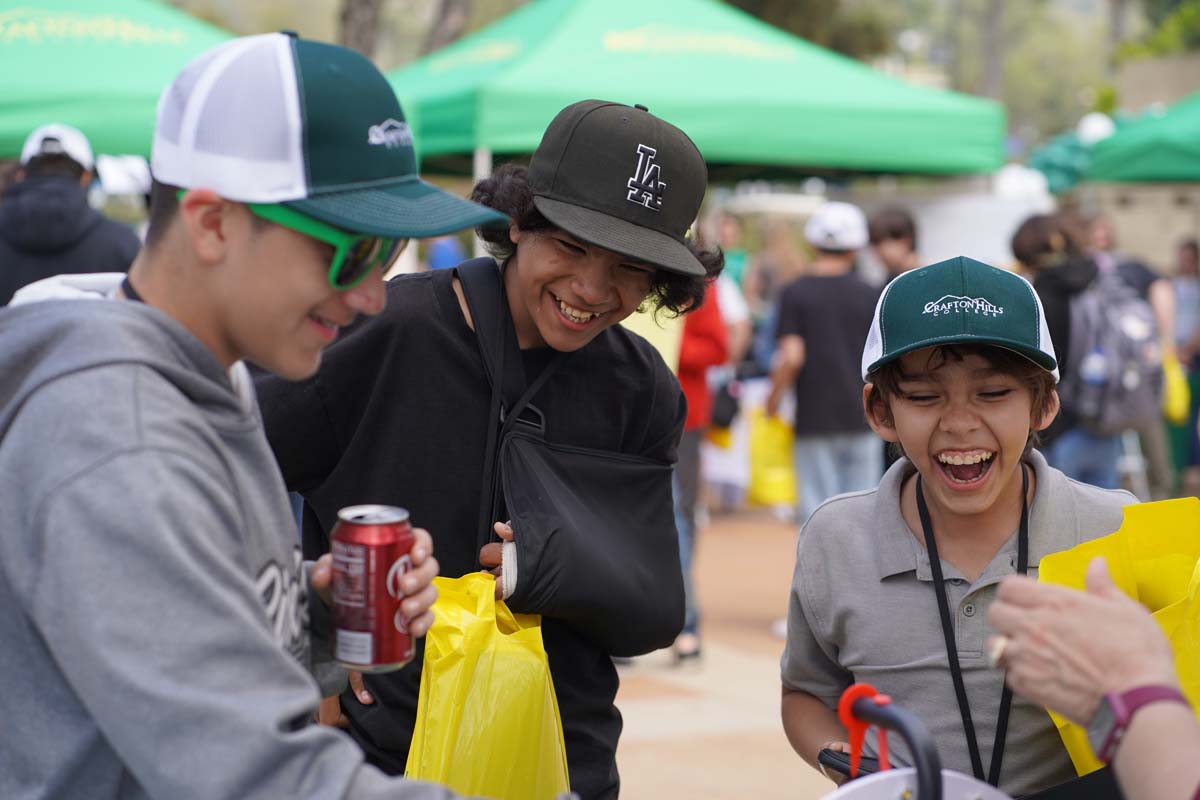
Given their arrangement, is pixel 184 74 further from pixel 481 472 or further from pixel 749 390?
pixel 749 390

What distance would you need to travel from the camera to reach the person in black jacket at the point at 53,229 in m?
6.13

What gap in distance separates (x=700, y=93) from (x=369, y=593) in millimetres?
6944

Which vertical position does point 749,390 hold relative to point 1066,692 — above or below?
below

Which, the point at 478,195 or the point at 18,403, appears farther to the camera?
the point at 478,195

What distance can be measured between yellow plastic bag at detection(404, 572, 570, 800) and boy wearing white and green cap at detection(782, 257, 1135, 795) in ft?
1.60

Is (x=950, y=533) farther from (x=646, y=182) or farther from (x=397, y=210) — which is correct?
(x=397, y=210)

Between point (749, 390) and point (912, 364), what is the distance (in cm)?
915

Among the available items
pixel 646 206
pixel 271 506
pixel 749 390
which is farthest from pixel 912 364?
pixel 749 390

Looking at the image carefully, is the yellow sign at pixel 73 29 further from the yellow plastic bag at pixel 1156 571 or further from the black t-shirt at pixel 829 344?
the yellow plastic bag at pixel 1156 571

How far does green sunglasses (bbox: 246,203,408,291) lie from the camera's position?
1652 mm

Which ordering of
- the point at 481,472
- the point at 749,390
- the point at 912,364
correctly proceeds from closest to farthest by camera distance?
the point at 912,364 → the point at 481,472 → the point at 749,390

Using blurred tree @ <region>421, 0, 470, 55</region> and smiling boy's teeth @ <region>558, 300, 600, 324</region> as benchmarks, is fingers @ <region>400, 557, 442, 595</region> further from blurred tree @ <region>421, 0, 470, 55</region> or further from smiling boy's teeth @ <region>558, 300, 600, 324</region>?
blurred tree @ <region>421, 0, 470, 55</region>

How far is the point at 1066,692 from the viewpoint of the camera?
1.74 m

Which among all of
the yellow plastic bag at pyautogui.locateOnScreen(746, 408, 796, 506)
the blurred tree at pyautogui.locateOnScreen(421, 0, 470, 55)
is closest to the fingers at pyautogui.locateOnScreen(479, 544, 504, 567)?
the yellow plastic bag at pyautogui.locateOnScreen(746, 408, 796, 506)
